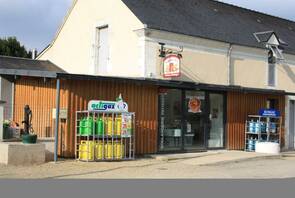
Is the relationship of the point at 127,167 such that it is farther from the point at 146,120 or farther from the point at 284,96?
the point at 284,96

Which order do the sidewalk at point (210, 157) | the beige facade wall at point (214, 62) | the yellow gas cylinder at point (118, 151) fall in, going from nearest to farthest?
the yellow gas cylinder at point (118, 151) < the sidewalk at point (210, 157) < the beige facade wall at point (214, 62)

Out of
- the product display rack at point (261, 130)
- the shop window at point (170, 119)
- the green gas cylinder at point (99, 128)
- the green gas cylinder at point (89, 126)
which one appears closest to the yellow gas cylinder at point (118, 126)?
the green gas cylinder at point (99, 128)

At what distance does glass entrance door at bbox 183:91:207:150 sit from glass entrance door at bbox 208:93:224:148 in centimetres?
47

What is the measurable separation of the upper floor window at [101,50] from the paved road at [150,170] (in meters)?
7.17

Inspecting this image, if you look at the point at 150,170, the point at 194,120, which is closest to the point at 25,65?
the point at 194,120

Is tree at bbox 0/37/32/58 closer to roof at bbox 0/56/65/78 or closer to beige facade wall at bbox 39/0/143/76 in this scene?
beige facade wall at bbox 39/0/143/76

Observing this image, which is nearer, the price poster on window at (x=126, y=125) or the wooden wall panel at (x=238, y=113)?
the price poster on window at (x=126, y=125)

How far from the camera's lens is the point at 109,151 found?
53.3ft

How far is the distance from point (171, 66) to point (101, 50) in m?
4.92

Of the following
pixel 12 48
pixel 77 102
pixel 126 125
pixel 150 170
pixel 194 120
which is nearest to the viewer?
pixel 150 170

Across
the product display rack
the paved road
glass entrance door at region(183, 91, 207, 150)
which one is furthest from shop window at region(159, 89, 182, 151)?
the product display rack

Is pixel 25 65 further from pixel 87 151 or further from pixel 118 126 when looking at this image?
pixel 87 151

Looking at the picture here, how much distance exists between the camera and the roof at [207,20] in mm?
21078

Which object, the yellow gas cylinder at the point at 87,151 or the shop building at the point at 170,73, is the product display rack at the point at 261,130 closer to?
the shop building at the point at 170,73
